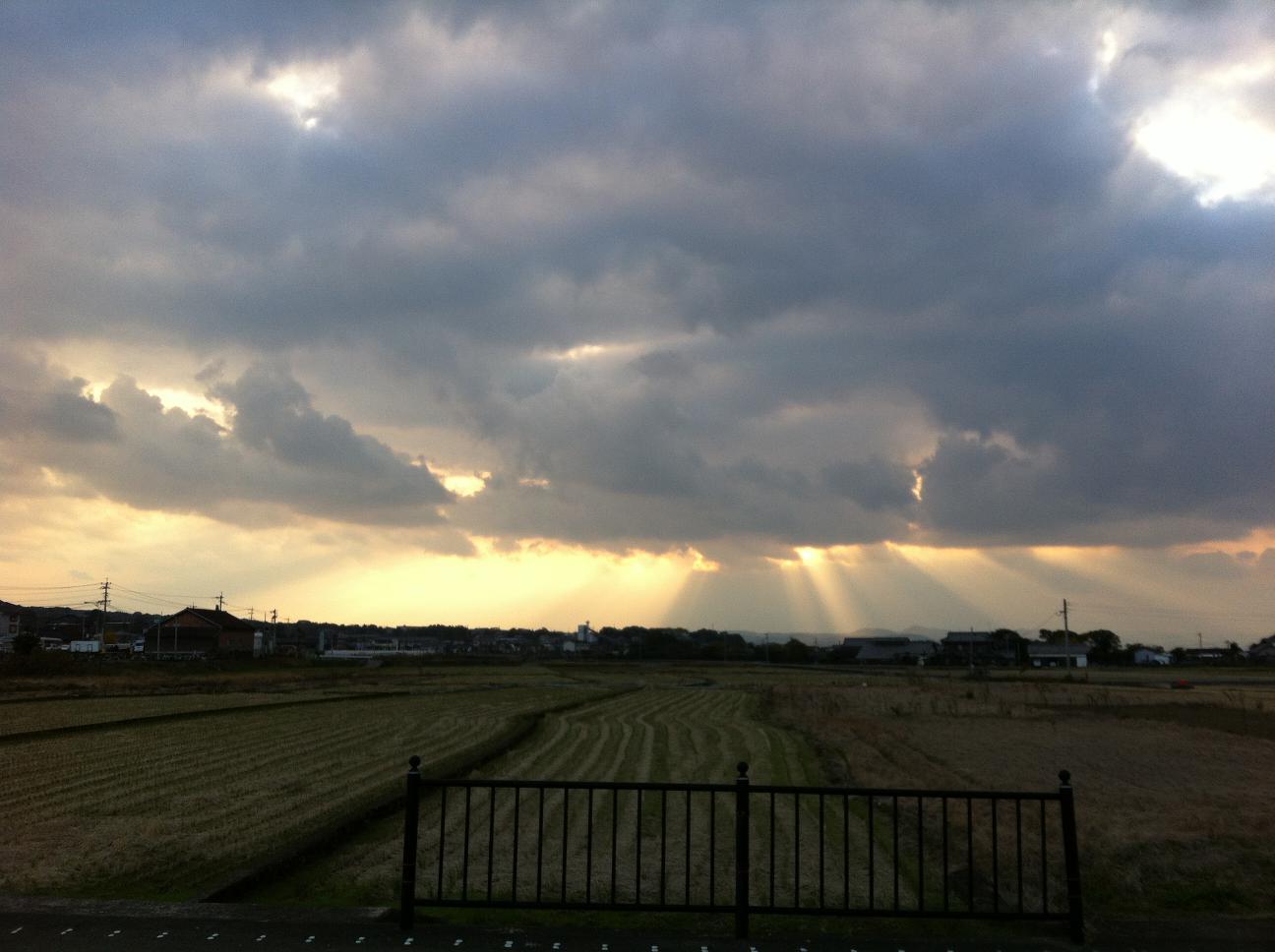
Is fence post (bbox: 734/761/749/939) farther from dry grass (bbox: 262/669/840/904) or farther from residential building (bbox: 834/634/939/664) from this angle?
residential building (bbox: 834/634/939/664)

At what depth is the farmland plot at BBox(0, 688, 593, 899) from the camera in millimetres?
11289

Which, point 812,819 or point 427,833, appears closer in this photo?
point 427,833

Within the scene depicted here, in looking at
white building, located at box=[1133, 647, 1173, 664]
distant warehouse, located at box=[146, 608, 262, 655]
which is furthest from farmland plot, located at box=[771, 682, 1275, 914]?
white building, located at box=[1133, 647, 1173, 664]

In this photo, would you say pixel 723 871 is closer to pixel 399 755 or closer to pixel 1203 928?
pixel 1203 928

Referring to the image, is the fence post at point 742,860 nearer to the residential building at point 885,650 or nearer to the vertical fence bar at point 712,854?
the vertical fence bar at point 712,854

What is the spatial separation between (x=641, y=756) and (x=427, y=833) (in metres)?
11.2

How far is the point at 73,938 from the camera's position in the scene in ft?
24.3

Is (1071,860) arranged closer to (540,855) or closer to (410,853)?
(540,855)

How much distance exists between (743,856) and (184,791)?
12830mm

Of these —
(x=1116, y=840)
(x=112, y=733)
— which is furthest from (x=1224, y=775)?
(x=112, y=733)

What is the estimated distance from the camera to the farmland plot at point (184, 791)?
37.0 feet

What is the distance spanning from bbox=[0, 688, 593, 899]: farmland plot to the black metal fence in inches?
100

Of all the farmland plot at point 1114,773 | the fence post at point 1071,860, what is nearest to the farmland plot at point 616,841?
the fence post at point 1071,860

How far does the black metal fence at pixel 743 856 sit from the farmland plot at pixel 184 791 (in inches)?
100
